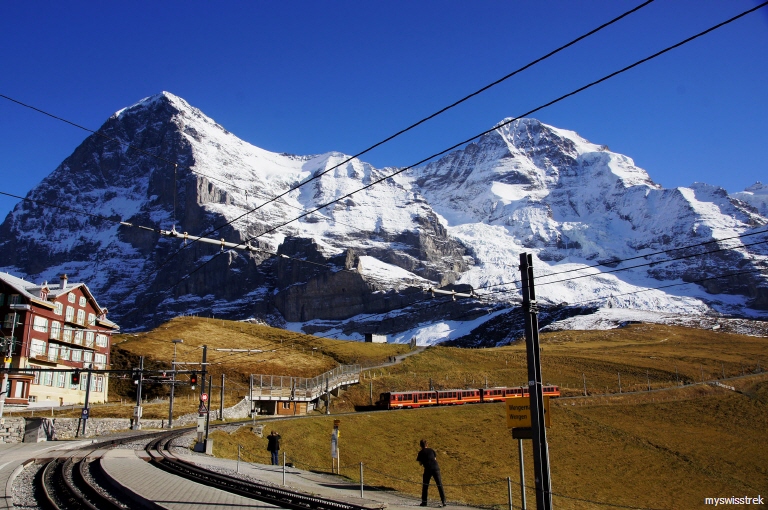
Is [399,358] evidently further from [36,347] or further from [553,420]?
[36,347]

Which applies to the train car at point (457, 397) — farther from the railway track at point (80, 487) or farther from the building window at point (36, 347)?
the railway track at point (80, 487)

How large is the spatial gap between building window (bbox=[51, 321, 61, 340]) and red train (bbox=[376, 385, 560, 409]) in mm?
32985

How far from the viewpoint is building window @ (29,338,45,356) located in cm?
5753

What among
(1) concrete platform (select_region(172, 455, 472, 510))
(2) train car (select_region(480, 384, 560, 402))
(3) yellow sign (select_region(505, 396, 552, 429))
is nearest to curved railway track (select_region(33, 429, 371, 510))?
(1) concrete platform (select_region(172, 455, 472, 510))

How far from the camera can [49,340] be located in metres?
61.4

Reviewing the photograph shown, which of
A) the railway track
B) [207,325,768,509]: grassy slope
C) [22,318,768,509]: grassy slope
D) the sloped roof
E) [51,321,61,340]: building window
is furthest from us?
[51,321,61,340]: building window

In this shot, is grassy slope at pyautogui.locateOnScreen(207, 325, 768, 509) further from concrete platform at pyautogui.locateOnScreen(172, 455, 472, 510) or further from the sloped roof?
the sloped roof

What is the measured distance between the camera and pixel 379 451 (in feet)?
145

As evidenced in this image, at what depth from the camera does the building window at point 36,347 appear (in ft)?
189

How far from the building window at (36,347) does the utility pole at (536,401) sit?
54.4 meters

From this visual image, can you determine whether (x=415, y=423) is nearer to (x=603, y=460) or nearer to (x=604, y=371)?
(x=603, y=460)

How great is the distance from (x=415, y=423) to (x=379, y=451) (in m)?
10.1

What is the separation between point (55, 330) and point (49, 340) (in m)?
1.23

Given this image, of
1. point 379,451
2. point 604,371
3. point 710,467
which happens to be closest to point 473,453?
point 379,451
